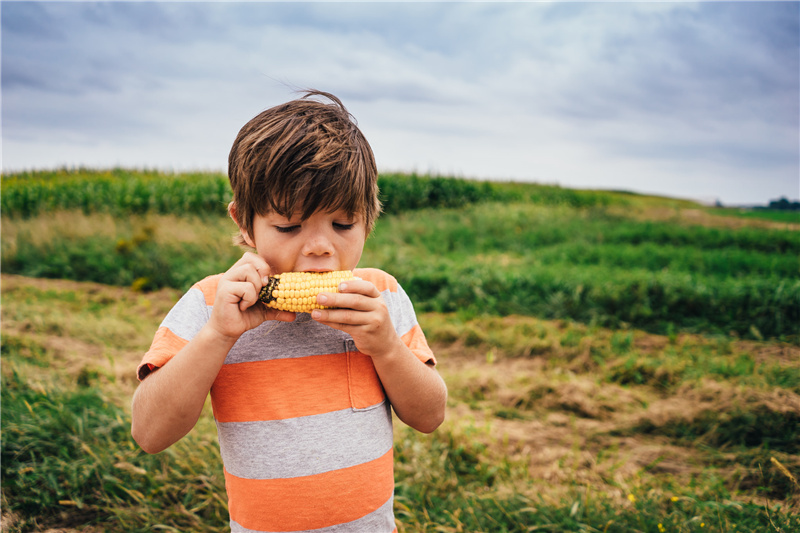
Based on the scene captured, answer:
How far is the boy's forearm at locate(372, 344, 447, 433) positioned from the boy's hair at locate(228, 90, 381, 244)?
405 mm

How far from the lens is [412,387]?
1.33 m

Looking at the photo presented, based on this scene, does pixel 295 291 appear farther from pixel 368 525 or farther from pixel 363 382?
pixel 368 525

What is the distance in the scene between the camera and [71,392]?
3.02m

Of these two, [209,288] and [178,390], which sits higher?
[209,288]

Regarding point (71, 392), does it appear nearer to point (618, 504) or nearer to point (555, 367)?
point (618, 504)

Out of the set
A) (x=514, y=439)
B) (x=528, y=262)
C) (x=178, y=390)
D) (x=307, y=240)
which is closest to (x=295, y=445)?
(x=178, y=390)

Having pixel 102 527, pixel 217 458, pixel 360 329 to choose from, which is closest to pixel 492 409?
pixel 217 458

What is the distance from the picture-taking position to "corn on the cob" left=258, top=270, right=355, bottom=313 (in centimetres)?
117

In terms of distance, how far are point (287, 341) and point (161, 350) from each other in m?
0.31

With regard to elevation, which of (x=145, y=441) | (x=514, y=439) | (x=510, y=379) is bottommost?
(x=514, y=439)

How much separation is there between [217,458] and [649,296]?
516cm

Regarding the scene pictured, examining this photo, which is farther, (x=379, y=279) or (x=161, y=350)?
(x=379, y=279)

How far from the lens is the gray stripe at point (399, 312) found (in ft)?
4.92

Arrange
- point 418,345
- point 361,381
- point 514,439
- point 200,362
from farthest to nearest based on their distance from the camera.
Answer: point 514,439, point 418,345, point 361,381, point 200,362
